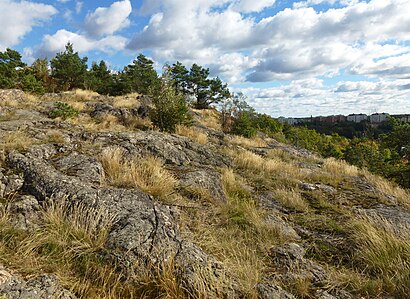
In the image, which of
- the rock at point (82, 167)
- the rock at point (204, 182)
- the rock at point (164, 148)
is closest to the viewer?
the rock at point (82, 167)

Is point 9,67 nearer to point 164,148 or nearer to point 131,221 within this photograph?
point 164,148

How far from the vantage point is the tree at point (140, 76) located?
25.4m

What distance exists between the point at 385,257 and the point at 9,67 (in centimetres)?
2218

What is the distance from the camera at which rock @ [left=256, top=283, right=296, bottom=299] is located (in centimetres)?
269

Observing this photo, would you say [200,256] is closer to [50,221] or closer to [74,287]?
[74,287]

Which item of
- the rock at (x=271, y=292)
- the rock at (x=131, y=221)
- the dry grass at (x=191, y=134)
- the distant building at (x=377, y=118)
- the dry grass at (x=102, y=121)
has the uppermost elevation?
the distant building at (x=377, y=118)

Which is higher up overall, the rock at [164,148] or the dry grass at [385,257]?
the rock at [164,148]

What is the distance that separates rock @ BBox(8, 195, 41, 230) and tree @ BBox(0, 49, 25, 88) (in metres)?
16.9

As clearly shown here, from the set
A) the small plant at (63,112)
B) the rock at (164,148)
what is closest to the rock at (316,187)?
the rock at (164,148)

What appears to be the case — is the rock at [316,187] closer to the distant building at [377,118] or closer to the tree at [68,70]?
the tree at [68,70]

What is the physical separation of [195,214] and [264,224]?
3.53ft

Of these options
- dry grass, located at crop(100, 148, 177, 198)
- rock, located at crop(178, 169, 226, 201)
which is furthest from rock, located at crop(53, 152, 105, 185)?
rock, located at crop(178, 169, 226, 201)

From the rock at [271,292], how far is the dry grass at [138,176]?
7.49ft

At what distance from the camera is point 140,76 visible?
85.6 feet
